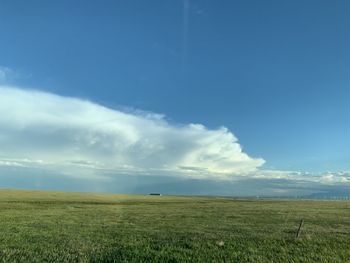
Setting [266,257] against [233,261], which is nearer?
[233,261]

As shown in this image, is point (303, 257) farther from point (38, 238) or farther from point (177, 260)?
point (38, 238)

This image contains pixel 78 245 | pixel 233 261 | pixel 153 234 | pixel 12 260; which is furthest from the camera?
pixel 153 234

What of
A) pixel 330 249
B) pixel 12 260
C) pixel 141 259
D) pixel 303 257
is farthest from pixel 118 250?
pixel 330 249

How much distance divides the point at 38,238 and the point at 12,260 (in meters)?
7.52

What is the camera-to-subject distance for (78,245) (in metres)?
22.8

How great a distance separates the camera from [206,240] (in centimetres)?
2609

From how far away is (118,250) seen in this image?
21.5 metres

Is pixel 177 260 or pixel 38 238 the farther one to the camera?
pixel 38 238

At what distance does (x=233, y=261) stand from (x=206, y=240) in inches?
257

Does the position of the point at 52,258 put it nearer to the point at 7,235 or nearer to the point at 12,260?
the point at 12,260

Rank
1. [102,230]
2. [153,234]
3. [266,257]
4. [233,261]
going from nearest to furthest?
[233,261], [266,257], [153,234], [102,230]

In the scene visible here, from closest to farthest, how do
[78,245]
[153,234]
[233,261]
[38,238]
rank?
[233,261], [78,245], [38,238], [153,234]

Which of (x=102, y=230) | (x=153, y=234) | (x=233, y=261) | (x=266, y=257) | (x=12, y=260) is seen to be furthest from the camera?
(x=102, y=230)

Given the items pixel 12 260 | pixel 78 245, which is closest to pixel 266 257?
pixel 78 245
